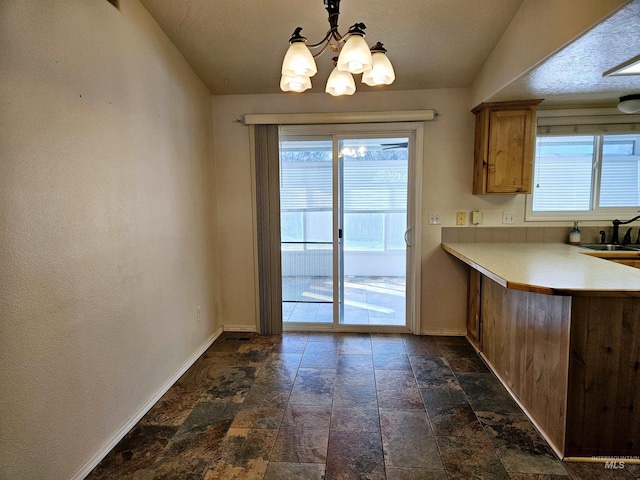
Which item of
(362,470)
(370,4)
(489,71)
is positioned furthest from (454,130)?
(362,470)

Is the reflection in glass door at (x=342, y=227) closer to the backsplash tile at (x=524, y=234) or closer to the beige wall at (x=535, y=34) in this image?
the backsplash tile at (x=524, y=234)

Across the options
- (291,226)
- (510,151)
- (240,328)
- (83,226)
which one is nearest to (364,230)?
(291,226)

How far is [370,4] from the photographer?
2221 mm

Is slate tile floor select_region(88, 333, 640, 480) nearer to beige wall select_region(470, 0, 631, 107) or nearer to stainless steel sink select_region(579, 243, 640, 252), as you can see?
stainless steel sink select_region(579, 243, 640, 252)

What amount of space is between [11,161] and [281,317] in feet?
8.16

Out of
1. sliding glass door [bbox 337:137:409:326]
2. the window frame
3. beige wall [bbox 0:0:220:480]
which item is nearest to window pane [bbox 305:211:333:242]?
sliding glass door [bbox 337:137:409:326]

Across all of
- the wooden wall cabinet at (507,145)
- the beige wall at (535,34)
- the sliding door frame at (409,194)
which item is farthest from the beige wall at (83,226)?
the wooden wall cabinet at (507,145)

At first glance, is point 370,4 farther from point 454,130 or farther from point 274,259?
point 274,259

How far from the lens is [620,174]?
312 cm

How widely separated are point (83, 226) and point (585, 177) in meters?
4.00

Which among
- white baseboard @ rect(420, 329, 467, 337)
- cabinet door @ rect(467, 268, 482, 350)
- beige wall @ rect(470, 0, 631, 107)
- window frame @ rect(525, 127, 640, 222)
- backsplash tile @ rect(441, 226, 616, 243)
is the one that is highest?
beige wall @ rect(470, 0, 631, 107)

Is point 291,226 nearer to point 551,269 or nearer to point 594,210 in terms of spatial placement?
point 551,269

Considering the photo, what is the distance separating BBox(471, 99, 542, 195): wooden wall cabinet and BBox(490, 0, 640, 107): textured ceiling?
14cm

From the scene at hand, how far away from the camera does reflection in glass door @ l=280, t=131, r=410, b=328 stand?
3.27 meters
